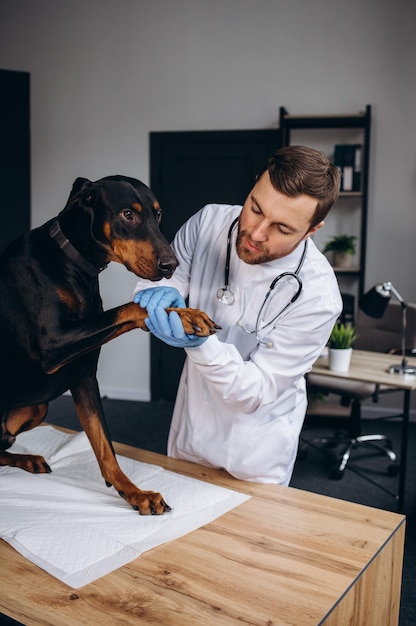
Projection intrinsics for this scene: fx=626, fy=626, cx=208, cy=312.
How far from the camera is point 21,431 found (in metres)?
1.46

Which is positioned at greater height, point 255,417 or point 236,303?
point 236,303

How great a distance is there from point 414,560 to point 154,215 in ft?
7.13

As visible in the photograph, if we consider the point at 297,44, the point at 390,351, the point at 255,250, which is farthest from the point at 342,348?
the point at 297,44

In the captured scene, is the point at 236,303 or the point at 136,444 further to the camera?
the point at 136,444

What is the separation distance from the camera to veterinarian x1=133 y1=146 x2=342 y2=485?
4.87 ft

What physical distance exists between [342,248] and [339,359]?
64.3 inches

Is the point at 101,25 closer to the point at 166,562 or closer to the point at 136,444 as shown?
the point at 136,444

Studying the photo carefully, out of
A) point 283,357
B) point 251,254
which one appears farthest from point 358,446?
point 251,254

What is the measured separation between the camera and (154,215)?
1.35 meters

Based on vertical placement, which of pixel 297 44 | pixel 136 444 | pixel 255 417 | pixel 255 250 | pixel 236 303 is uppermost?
pixel 297 44

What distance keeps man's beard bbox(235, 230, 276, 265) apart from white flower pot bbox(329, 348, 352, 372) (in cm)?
192

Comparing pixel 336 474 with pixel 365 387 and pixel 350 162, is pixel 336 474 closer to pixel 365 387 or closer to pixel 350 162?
pixel 365 387

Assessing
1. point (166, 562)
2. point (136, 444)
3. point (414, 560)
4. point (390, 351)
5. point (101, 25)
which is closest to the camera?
point (166, 562)

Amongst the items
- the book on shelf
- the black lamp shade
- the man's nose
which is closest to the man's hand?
the man's nose
